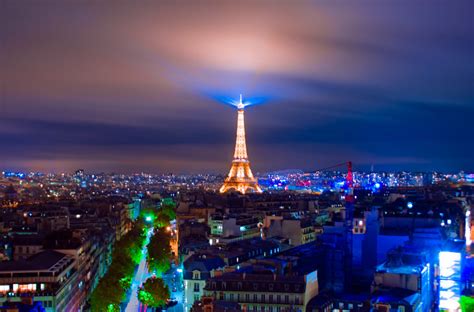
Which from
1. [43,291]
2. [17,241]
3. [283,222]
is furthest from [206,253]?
[283,222]

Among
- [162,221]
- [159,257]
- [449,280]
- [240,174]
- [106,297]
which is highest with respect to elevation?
[240,174]

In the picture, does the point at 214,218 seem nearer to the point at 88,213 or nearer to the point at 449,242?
the point at 88,213

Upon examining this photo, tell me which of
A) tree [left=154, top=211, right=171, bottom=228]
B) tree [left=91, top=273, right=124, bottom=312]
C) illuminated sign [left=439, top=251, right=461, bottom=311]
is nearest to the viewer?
illuminated sign [left=439, top=251, right=461, bottom=311]

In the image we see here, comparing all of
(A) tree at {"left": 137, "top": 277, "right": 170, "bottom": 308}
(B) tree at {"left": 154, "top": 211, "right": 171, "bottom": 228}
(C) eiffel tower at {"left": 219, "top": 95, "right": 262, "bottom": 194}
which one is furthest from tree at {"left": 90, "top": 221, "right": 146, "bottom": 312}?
(C) eiffel tower at {"left": 219, "top": 95, "right": 262, "bottom": 194}

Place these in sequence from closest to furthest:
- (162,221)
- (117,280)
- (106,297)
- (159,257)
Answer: (106,297), (117,280), (159,257), (162,221)

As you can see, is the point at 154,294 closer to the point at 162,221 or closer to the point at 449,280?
the point at 449,280

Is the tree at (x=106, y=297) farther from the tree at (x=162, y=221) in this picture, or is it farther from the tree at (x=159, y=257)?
the tree at (x=162, y=221)

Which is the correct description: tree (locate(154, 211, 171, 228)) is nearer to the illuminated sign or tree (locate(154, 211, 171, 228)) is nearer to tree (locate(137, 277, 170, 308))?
tree (locate(137, 277, 170, 308))

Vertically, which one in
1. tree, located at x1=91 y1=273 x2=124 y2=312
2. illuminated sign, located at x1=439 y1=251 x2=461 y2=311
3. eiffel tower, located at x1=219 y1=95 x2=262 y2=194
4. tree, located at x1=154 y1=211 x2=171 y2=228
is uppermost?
eiffel tower, located at x1=219 y1=95 x2=262 y2=194

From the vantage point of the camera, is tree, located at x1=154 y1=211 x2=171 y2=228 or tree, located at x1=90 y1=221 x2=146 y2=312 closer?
tree, located at x1=90 y1=221 x2=146 y2=312

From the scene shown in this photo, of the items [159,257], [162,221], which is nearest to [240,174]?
[162,221]

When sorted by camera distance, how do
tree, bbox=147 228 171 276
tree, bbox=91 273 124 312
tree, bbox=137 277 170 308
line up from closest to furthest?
tree, bbox=91 273 124 312
tree, bbox=137 277 170 308
tree, bbox=147 228 171 276

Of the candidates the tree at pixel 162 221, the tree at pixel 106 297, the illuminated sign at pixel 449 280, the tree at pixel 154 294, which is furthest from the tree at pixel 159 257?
the illuminated sign at pixel 449 280

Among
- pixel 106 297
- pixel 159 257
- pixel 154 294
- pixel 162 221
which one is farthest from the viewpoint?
pixel 162 221
